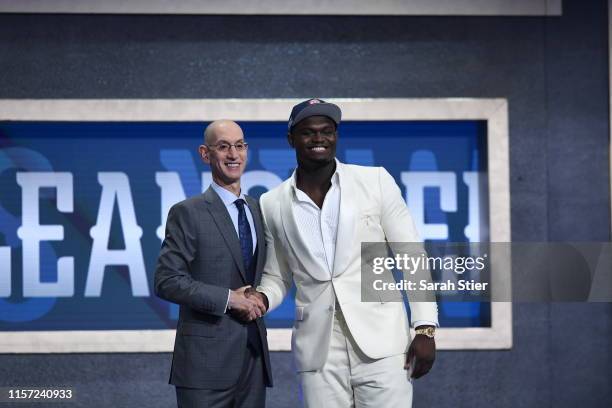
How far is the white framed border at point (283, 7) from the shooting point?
252 inches

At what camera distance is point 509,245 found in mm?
6504

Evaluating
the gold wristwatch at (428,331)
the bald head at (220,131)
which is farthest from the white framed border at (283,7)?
the gold wristwatch at (428,331)

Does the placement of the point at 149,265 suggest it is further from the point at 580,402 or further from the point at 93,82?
the point at 580,402

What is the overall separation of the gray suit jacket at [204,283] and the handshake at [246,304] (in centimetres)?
4

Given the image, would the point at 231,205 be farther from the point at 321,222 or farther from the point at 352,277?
the point at 352,277

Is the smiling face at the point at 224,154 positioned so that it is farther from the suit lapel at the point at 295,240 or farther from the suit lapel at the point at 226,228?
the suit lapel at the point at 295,240

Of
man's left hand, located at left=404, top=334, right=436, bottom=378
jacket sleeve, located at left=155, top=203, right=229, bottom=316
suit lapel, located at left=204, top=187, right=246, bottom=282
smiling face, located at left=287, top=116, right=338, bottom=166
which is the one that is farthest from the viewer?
suit lapel, located at left=204, top=187, right=246, bottom=282

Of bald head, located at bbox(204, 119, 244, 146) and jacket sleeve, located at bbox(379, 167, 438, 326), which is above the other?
bald head, located at bbox(204, 119, 244, 146)

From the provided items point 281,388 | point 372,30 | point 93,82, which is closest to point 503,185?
point 372,30

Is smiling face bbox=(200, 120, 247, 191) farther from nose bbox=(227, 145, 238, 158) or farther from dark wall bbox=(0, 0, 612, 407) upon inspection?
dark wall bbox=(0, 0, 612, 407)

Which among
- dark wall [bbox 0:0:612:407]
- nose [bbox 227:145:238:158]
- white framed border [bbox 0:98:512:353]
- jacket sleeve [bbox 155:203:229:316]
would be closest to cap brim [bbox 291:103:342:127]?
nose [bbox 227:145:238:158]

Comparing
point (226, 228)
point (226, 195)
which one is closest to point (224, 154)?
point (226, 195)

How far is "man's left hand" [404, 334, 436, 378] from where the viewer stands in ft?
11.1

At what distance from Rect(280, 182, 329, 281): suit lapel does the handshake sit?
0.84 feet
